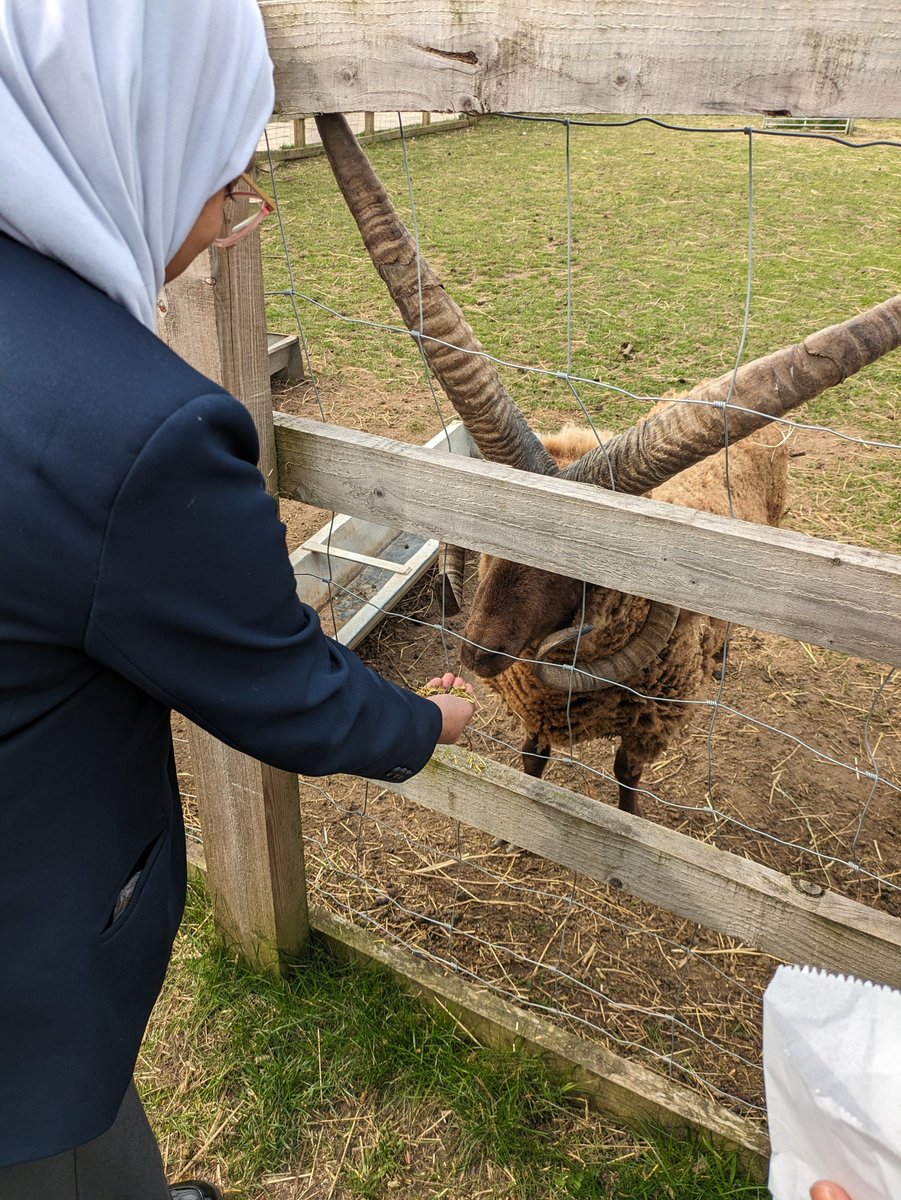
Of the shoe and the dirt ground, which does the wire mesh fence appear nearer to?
the dirt ground

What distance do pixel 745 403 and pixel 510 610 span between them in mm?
954

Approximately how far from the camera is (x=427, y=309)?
1.95m

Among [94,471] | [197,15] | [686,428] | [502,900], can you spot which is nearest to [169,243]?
[197,15]

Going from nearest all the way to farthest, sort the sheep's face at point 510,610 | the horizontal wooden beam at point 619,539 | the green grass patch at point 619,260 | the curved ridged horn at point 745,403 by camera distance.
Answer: the horizontal wooden beam at point 619,539 < the curved ridged horn at point 745,403 < the sheep's face at point 510,610 < the green grass patch at point 619,260

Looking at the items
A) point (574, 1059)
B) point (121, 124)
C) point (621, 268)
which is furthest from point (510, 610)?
point (621, 268)

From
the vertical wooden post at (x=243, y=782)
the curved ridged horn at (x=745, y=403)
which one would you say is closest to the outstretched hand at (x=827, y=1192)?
the curved ridged horn at (x=745, y=403)

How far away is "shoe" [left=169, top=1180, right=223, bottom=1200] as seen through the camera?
2.13m

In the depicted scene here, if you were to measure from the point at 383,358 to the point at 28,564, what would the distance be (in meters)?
6.32

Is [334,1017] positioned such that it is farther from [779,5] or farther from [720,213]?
[720,213]

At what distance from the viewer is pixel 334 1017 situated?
256 centimetres

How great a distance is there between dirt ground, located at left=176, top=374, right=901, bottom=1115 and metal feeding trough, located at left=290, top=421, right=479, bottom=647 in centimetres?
17

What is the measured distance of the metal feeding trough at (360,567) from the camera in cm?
409

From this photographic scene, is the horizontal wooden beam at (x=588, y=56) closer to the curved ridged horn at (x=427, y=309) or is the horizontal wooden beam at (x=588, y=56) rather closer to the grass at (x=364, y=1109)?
the curved ridged horn at (x=427, y=309)

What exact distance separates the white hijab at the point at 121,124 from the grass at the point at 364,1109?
84.3 inches
